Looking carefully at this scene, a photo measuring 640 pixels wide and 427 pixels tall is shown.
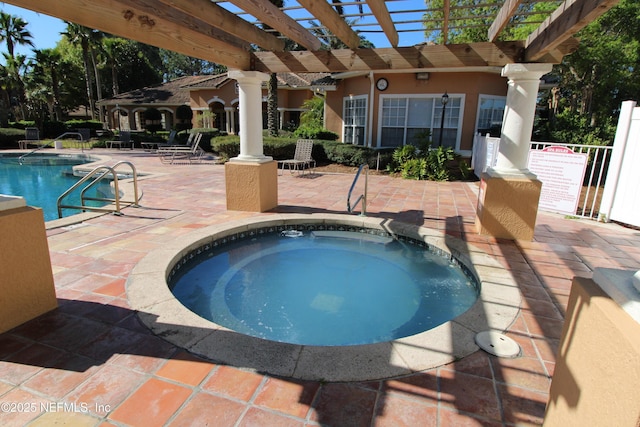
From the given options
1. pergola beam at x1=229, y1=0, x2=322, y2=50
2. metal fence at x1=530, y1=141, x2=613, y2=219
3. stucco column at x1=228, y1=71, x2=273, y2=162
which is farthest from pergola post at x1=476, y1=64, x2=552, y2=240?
stucco column at x1=228, y1=71, x2=273, y2=162

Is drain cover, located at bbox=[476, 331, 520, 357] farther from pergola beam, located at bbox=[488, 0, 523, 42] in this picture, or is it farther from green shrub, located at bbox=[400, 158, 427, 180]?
green shrub, located at bbox=[400, 158, 427, 180]

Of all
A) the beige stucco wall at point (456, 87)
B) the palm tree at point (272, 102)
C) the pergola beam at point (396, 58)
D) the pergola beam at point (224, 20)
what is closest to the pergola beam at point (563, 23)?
the pergola beam at point (396, 58)

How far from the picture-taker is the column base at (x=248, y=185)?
6367mm

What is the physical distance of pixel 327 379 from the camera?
229 centimetres

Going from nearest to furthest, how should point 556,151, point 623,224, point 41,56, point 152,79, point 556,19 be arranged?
point 556,19
point 623,224
point 556,151
point 41,56
point 152,79

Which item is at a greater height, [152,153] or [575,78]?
[575,78]

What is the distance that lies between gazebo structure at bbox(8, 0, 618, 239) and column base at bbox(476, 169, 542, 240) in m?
0.01

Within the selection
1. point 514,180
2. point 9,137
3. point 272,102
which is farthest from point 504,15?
point 9,137

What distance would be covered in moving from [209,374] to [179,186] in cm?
747

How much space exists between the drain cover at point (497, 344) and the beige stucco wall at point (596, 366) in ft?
2.97

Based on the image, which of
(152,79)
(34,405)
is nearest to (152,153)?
(34,405)

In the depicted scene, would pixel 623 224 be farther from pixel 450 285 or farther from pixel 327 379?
pixel 327 379

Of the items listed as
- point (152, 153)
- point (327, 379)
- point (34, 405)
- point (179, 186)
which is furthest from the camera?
point (152, 153)

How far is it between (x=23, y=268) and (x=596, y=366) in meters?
3.71
